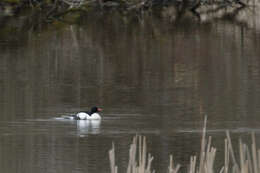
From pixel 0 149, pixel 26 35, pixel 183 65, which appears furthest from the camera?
pixel 26 35

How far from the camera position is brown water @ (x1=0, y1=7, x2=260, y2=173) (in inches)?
695

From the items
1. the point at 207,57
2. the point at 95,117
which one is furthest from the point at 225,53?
the point at 95,117

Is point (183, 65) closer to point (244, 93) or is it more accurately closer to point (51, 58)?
point (51, 58)

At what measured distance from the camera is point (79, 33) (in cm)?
4881

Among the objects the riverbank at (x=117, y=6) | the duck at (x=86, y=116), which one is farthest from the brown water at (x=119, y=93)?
the riverbank at (x=117, y=6)

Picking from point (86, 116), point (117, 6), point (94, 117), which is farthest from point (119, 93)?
point (117, 6)

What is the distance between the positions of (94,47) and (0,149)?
24.0 meters

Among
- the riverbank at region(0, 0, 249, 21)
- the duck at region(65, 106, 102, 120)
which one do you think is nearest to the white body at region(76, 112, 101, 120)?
the duck at region(65, 106, 102, 120)

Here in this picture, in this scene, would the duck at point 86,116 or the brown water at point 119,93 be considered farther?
the duck at point 86,116

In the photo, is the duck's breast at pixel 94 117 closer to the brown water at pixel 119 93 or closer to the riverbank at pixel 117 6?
the brown water at pixel 119 93

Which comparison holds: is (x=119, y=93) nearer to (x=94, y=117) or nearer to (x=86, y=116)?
(x=86, y=116)

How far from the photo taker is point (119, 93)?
2617cm

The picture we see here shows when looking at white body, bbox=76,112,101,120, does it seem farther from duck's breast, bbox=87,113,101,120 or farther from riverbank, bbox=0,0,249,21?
riverbank, bbox=0,0,249,21

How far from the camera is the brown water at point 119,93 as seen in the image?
695 inches
